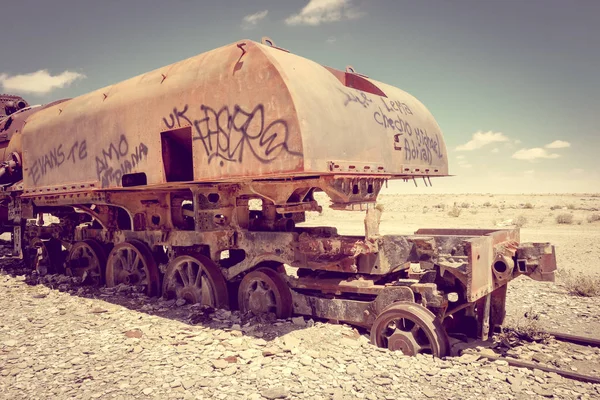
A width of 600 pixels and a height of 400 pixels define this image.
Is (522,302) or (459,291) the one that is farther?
(522,302)

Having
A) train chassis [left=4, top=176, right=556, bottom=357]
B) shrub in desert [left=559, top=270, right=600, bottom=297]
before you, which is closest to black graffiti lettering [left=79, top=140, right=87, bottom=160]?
train chassis [left=4, top=176, right=556, bottom=357]

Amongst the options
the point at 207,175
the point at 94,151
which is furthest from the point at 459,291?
the point at 94,151

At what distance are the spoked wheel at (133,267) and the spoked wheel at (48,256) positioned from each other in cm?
295

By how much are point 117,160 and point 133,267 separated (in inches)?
91.0

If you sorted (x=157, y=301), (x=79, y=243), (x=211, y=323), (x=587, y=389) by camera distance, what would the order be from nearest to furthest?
(x=587, y=389) < (x=211, y=323) < (x=157, y=301) < (x=79, y=243)

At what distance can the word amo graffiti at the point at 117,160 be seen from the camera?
23.3 ft

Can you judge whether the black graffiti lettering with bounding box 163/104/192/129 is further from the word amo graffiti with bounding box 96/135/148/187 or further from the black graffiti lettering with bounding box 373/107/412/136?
the black graffiti lettering with bounding box 373/107/412/136

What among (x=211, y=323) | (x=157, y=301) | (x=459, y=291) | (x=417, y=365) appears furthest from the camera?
(x=157, y=301)

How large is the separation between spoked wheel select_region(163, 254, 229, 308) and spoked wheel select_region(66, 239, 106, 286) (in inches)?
93.6

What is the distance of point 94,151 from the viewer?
7.99 metres

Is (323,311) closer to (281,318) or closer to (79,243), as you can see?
(281,318)

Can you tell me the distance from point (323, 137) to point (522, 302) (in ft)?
17.5

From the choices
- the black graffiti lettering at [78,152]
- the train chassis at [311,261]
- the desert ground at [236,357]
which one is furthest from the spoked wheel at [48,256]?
the black graffiti lettering at [78,152]

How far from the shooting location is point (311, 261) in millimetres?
6141
